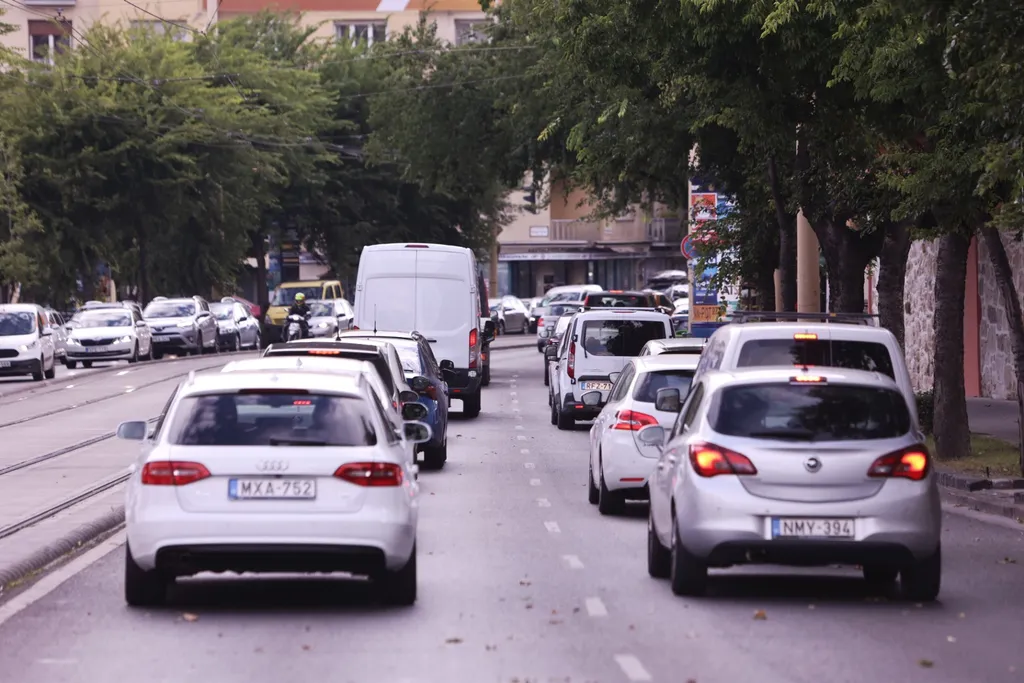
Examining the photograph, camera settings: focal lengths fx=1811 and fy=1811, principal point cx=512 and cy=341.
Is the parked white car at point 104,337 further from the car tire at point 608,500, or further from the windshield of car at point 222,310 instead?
the car tire at point 608,500

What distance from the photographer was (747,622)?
10414 millimetres

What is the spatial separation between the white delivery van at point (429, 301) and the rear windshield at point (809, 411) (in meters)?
17.3

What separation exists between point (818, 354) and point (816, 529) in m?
2.46

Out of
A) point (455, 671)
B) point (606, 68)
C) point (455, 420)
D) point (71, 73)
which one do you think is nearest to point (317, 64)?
point (71, 73)

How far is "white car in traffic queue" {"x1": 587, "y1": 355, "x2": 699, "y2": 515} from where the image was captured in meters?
15.9

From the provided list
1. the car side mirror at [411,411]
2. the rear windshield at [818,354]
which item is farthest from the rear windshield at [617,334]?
the rear windshield at [818,354]

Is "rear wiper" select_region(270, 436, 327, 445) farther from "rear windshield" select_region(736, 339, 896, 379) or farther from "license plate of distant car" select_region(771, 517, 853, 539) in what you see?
"rear windshield" select_region(736, 339, 896, 379)

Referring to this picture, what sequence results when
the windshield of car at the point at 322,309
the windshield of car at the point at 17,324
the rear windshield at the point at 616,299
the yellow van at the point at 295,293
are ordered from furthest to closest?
the yellow van at the point at 295,293
the windshield of car at the point at 322,309
the windshield of car at the point at 17,324
the rear windshield at the point at 616,299

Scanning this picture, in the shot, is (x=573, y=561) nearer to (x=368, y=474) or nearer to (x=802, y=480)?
(x=802, y=480)

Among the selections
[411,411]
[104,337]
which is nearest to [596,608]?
[411,411]

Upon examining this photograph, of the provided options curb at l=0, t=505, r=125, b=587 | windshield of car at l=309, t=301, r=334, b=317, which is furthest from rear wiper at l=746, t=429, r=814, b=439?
windshield of car at l=309, t=301, r=334, b=317

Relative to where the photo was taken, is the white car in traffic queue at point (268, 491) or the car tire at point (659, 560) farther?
the car tire at point (659, 560)

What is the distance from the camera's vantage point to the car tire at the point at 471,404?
2947 cm

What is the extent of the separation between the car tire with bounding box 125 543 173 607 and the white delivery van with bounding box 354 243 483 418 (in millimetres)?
17468
